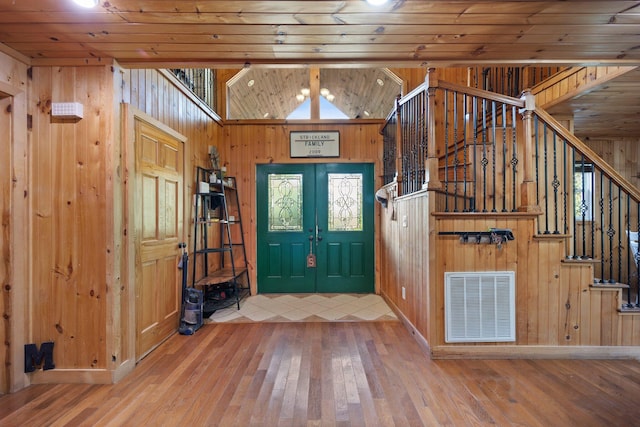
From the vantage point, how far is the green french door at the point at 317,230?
4664mm

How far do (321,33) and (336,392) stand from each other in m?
2.35

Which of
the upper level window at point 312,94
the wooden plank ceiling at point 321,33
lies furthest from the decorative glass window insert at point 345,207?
the wooden plank ceiling at point 321,33

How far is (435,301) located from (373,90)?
157 inches

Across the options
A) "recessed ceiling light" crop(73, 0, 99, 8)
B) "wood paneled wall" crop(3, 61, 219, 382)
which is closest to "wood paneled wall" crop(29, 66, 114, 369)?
"wood paneled wall" crop(3, 61, 219, 382)

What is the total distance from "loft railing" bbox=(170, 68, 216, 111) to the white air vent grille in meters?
3.52

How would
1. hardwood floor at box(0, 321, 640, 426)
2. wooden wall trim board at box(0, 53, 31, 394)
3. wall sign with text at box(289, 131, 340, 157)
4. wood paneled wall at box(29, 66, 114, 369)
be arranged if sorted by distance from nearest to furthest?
1. hardwood floor at box(0, 321, 640, 426)
2. wooden wall trim board at box(0, 53, 31, 394)
3. wood paneled wall at box(29, 66, 114, 369)
4. wall sign with text at box(289, 131, 340, 157)

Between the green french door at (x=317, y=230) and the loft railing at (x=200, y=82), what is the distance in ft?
4.19

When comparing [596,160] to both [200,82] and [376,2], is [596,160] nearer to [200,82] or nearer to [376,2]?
[376,2]

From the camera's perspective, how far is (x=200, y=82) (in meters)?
4.09

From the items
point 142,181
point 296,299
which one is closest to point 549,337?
point 296,299

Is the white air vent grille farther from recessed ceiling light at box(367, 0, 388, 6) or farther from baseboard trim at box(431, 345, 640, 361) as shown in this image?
recessed ceiling light at box(367, 0, 388, 6)

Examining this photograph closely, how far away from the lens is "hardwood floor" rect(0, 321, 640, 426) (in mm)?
1795

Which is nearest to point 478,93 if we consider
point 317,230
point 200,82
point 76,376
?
point 317,230

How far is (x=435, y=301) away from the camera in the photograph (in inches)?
101
